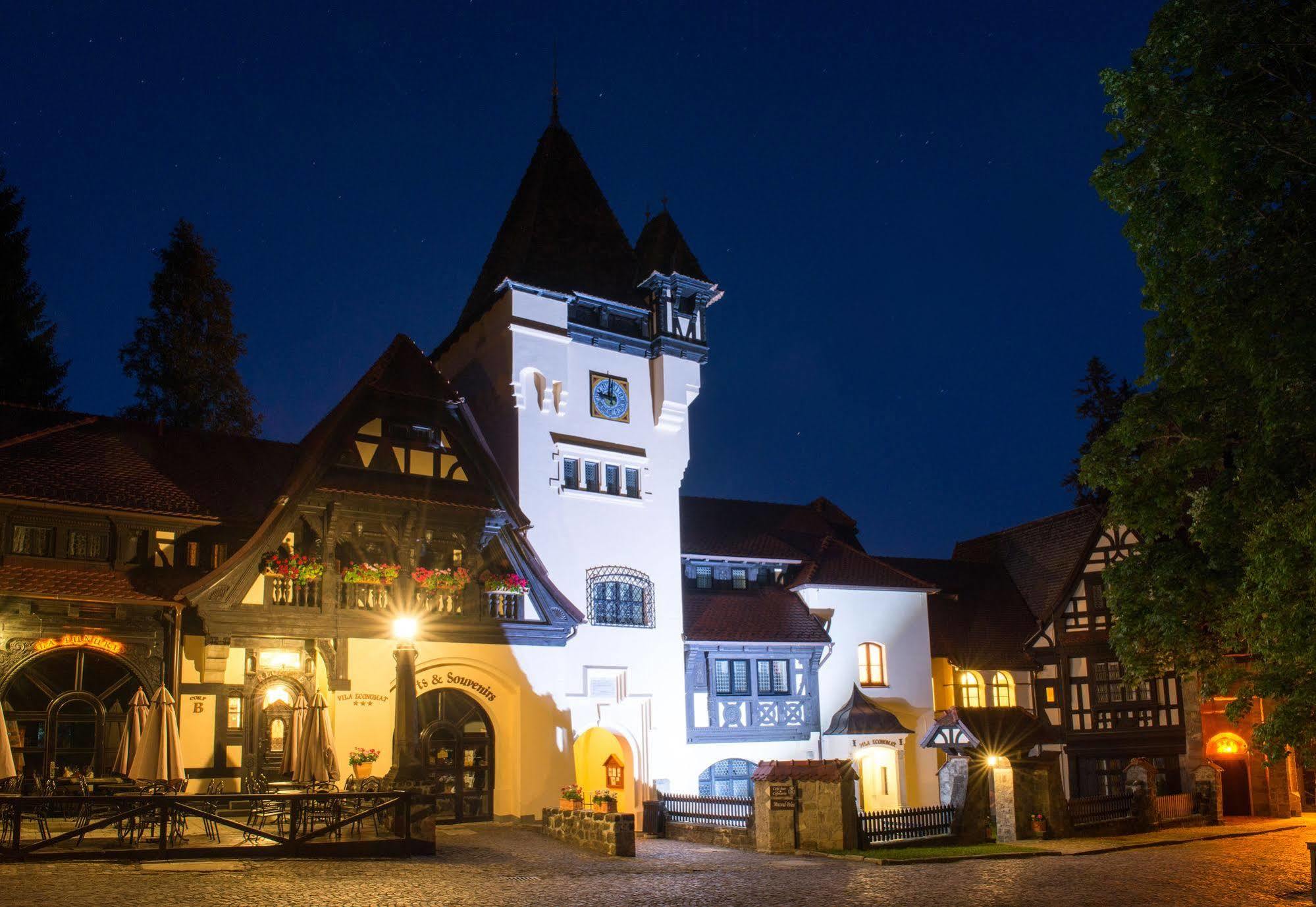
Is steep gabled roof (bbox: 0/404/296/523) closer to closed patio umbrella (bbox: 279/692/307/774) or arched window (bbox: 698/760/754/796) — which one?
closed patio umbrella (bbox: 279/692/307/774)

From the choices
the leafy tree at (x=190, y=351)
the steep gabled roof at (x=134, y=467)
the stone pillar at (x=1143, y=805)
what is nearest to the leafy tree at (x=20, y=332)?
the leafy tree at (x=190, y=351)

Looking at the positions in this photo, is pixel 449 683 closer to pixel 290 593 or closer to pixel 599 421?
pixel 290 593

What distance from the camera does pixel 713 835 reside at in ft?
81.2

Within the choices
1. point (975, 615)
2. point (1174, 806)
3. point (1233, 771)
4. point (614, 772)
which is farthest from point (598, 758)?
point (1233, 771)

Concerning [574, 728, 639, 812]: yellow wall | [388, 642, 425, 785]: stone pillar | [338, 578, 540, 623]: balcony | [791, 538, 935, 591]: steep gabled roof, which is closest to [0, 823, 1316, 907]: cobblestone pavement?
[388, 642, 425, 785]: stone pillar

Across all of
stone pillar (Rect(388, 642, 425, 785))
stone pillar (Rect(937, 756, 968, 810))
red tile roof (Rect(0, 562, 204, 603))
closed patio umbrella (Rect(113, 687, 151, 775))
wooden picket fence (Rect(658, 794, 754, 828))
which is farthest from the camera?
stone pillar (Rect(937, 756, 968, 810))

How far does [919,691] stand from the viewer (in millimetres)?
36500

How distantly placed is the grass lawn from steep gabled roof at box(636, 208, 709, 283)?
17.4 m

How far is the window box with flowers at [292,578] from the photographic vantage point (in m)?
23.7

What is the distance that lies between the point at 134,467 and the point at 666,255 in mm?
15696

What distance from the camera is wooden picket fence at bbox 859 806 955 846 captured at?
23281mm

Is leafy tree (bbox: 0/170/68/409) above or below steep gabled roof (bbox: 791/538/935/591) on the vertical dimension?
above

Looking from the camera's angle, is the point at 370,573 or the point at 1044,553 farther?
the point at 1044,553

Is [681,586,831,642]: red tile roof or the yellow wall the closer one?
the yellow wall
